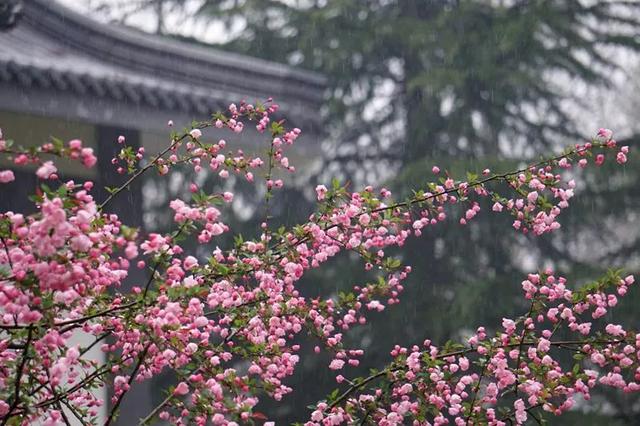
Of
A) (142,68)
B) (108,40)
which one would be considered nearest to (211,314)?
(142,68)

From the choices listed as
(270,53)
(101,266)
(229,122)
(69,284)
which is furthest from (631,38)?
(69,284)

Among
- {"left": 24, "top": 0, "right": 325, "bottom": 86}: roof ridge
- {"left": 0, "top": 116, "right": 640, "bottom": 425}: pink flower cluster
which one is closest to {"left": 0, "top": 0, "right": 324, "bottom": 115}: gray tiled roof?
{"left": 24, "top": 0, "right": 325, "bottom": 86}: roof ridge

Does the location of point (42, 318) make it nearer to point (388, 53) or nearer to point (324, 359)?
point (324, 359)

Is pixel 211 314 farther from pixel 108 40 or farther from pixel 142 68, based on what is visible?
pixel 108 40

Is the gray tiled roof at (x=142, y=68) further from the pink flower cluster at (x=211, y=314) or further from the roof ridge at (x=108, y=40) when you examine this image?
the pink flower cluster at (x=211, y=314)

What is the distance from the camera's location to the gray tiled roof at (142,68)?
4.49 meters

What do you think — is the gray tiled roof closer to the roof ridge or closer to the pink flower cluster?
the roof ridge

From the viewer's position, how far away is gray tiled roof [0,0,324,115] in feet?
14.7

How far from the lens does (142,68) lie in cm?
515

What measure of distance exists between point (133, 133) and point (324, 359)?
3.48 meters

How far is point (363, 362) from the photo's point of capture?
7.55 m

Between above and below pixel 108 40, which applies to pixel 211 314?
below

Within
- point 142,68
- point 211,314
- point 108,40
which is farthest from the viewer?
point 108,40

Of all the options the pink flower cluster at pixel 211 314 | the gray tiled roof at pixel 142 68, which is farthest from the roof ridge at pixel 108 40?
the pink flower cluster at pixel 211 314
